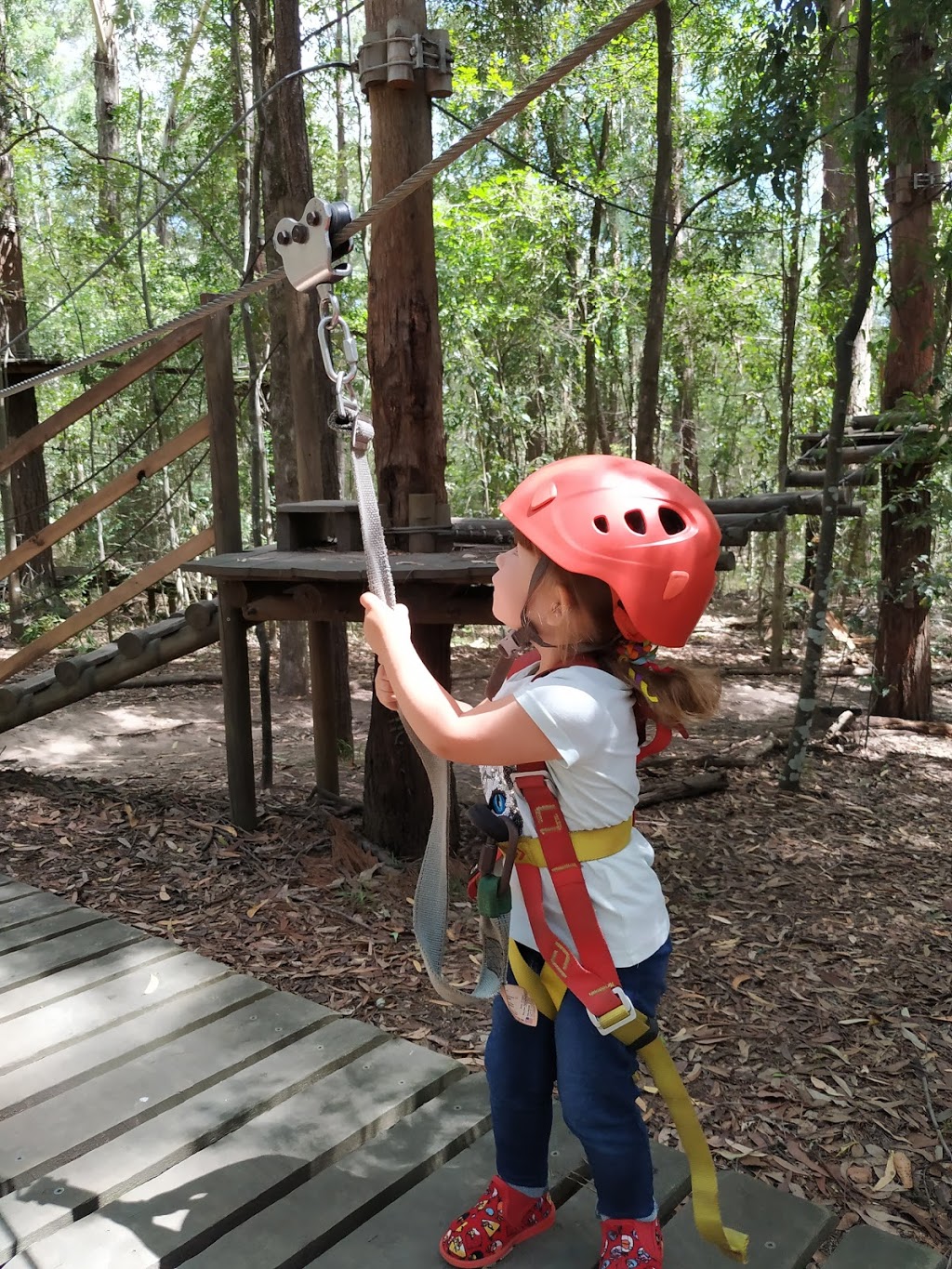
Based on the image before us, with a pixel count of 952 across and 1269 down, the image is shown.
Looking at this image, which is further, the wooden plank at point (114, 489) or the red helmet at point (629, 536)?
the wooden plank at point (114, 489)

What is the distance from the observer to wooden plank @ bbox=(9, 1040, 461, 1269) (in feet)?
5.58

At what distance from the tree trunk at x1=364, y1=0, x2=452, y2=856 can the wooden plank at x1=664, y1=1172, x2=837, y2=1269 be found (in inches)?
97.2

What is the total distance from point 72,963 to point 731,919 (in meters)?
2.37

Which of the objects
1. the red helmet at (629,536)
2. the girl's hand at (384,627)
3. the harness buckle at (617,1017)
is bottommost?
the harness buckle at (617,1017)

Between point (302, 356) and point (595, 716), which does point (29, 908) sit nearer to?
point (595, 716)

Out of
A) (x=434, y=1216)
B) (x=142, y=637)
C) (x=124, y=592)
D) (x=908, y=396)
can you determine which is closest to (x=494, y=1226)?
(x=434, y=1216)

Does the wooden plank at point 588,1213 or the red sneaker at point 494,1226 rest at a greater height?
the red sneaker at point 494,1226

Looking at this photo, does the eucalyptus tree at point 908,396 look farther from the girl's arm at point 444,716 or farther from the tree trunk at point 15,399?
the tree trunk at point 15,399

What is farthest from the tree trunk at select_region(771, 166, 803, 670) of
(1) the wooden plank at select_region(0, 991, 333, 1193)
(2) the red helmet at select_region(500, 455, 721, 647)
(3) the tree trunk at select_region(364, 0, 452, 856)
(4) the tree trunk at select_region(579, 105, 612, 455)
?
(2) the red helmet at select_region(500, 455, 721, 647)

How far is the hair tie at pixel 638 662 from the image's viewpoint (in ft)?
5.09

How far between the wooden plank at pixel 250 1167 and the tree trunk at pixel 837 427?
3798 mm

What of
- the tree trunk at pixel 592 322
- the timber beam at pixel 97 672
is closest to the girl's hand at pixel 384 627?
the timber beam at pixel 97 672

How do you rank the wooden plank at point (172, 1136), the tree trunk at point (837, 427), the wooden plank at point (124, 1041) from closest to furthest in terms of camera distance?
the wooden plank at point (172, 1136) → the wooden plank at point (124, 1041) → the tree trunk at point (837, 427)

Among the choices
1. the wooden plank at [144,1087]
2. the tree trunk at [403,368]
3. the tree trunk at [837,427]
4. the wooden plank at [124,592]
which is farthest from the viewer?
the tree trunk at [837,427]
